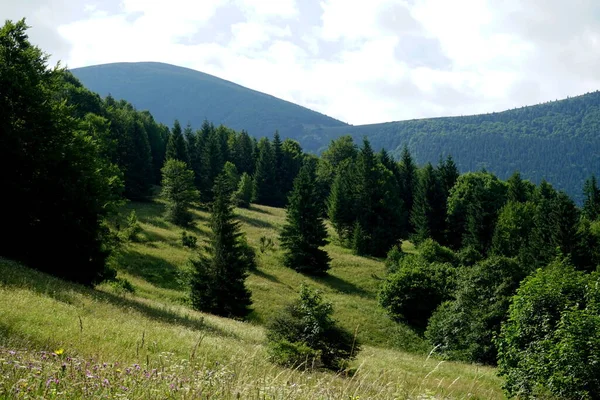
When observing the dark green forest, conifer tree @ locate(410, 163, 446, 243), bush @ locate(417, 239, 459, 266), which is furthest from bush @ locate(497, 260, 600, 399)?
conifer tree @ locate(410, 163, 446, 243)

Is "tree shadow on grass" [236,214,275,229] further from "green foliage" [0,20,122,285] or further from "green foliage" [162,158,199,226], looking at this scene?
Answer: "green foliage" [0,20,122,285]

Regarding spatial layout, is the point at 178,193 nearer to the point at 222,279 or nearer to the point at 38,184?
the point at 222,279

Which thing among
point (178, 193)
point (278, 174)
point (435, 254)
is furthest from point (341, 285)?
point (278, 174)

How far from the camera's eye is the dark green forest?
17344 mm

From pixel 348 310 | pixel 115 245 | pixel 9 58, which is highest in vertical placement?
pixel 9 58

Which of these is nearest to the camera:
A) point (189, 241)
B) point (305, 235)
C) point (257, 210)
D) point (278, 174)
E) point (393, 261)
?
point (189, 241)

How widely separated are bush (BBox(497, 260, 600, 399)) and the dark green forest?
51 millimetres

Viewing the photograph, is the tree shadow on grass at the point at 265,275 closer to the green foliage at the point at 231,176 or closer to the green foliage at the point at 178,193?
the green foliage at the point at 178,193

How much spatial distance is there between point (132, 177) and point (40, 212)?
4611cm

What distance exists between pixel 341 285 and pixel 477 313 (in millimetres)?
16649

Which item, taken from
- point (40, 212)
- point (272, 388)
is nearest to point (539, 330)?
point (272, 388)

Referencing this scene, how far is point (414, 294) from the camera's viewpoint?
139ft

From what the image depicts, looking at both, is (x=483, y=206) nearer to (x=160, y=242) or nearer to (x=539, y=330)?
(x=160, y=242)

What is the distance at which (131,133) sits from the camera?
72.1 meters
